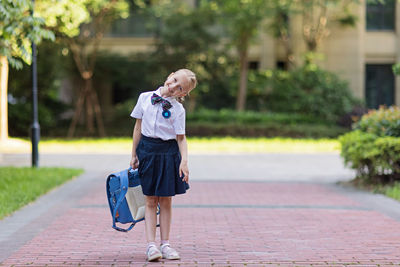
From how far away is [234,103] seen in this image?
29391mm

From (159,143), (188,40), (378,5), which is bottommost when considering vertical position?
(159,143)

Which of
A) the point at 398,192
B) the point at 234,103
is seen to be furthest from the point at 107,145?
the point at 398,192

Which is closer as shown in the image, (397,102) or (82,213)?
(82,213)

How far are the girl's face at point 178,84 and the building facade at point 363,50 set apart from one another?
78.0 feet

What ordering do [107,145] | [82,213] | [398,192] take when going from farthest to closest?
[107,145], [398,192], [82,213]

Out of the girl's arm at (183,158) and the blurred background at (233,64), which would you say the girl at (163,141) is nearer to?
the girl's arm at (183,158)

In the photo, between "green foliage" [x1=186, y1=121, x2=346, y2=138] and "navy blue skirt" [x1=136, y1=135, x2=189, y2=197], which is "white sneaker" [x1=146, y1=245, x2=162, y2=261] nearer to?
"navy blue skirt" [x1=136, y1=135, x2=189, y2=197]

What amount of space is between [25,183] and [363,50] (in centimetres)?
2205

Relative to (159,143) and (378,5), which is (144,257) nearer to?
(159,143)

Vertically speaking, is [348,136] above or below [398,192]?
above

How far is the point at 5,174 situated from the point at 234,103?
18.4 meters

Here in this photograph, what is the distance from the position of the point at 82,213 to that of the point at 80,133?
65.4 feet

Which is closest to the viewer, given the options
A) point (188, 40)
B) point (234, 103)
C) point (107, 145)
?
point (107, 145)

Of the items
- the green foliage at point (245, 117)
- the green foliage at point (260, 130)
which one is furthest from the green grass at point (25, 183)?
the green foliage at point (245, 117)
